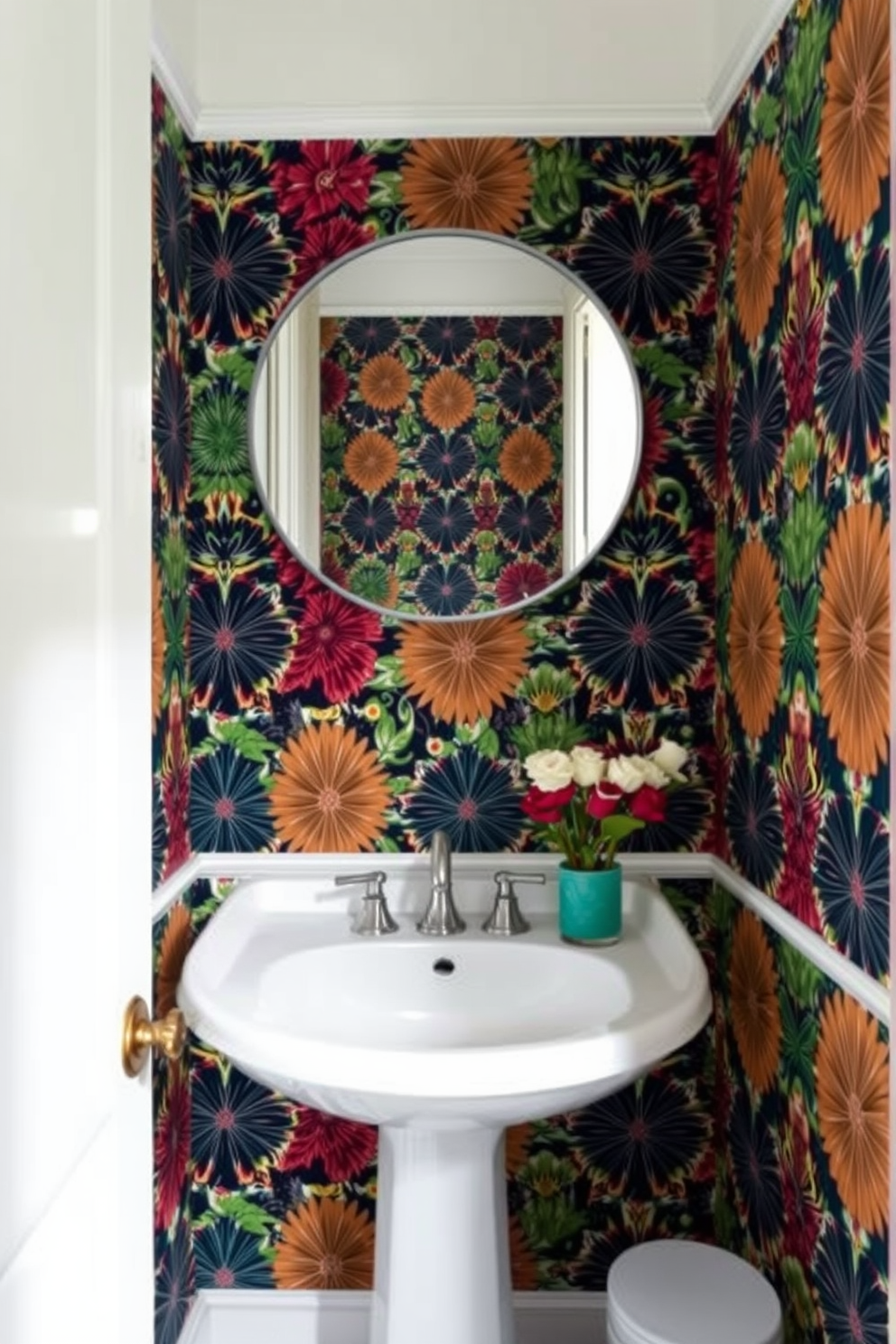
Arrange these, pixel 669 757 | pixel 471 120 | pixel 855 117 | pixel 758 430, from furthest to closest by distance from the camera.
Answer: pixel 471 120, pixel 669 757, pixel 758 430, pixel 855 117

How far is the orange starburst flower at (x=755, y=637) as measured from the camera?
5.12ft

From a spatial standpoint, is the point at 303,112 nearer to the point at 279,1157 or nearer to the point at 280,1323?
the point at 279,1157

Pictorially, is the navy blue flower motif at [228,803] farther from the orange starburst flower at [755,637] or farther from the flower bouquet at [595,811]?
the orange starburst flower at [755,637]

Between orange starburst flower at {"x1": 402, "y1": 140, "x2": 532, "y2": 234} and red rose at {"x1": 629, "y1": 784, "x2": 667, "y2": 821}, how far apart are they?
3.21 ft

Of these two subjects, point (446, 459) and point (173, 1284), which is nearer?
point (173, 1284)

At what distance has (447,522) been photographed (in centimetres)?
189

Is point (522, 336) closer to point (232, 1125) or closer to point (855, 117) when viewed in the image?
point (855, 117)

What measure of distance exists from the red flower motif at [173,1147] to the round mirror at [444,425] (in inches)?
34.1

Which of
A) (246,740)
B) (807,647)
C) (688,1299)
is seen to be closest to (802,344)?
(807,647)

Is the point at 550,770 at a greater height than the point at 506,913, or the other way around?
the point at 550,770

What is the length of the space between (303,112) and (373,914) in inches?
53.0

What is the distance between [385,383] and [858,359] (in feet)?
2.85

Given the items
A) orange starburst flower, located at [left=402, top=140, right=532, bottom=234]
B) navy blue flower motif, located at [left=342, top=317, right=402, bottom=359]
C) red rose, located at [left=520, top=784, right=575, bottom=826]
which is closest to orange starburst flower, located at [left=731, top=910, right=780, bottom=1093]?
red rose, located at [left=520, top=784, right=575, bottom=826]

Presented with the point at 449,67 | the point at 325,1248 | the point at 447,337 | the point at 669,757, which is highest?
the point at 449,67
